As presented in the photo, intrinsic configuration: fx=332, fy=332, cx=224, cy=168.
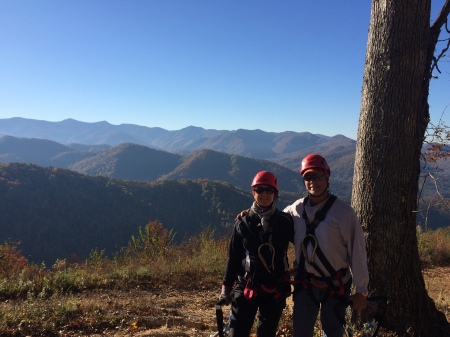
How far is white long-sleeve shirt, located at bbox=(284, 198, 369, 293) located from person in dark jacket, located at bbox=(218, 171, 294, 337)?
0.83 feet

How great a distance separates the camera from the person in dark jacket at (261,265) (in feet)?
8.69

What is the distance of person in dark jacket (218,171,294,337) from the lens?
104 inches

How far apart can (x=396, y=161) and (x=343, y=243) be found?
124 cm

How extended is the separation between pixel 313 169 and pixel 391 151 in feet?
3.74

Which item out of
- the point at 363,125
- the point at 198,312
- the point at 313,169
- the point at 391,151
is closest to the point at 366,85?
the point at 363,125

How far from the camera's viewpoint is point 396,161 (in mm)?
3275

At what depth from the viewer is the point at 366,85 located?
3.50 m

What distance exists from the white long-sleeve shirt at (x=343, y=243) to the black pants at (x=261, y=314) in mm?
413

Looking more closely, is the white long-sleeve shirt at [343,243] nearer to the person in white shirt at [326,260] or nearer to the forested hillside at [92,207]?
the person in white shirt at [326,260]

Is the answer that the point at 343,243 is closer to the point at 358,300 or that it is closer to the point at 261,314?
the point at 358,300

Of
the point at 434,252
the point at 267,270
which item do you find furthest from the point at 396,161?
the point at 434,252

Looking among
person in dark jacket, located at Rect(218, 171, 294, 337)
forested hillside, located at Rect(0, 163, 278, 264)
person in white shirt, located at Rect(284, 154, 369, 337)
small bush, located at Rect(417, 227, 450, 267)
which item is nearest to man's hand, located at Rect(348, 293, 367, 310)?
person in white shirt, located at Rect(284, 154, 369, 337)

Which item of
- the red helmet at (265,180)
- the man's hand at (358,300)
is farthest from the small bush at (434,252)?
the red helmet at (265,180)

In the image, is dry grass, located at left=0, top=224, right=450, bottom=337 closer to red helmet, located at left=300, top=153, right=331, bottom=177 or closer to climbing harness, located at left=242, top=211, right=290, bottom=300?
climbing harness, located at left=242, top=211, right=290, bottom=300
